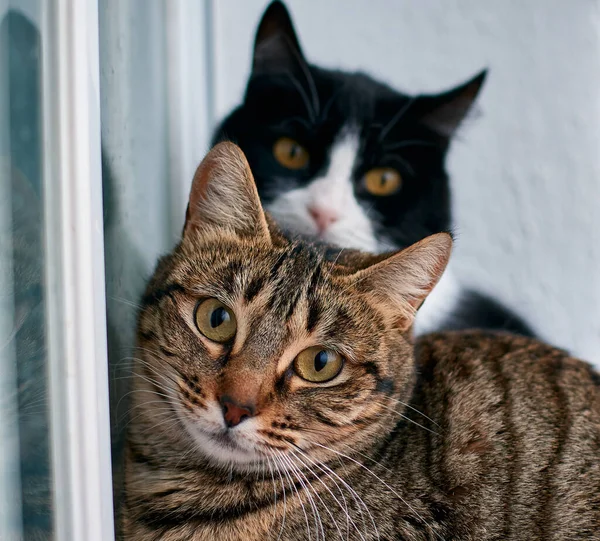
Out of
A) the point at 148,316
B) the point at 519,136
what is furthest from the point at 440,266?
the point at 519,136

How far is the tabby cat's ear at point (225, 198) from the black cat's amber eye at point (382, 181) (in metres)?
0.49

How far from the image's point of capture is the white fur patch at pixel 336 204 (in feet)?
4.90

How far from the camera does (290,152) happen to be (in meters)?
1.54

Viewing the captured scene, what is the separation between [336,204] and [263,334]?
1.82 ft

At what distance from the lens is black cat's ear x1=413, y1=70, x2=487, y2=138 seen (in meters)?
1.64

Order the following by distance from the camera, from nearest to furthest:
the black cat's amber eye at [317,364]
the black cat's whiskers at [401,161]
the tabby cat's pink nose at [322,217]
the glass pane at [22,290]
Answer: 1. the glass pane at [22,290]
2. the black cat's amber eye at [317,364]
3. the tabby cat's pink nose at [322,217]
4. the black cat's whiskers at [401,161]

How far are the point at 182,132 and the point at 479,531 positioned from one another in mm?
1112

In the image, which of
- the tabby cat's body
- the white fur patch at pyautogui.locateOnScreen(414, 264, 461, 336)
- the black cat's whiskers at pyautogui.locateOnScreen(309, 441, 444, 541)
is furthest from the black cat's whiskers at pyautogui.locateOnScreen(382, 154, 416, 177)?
the black cat's whiskers at pyautogui.locateOnScreen(309, 441, 444, 541)

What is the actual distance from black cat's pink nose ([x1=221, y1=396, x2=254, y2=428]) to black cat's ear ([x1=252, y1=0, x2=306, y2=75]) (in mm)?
946

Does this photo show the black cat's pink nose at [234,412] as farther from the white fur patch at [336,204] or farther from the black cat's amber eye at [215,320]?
the white fur patch at [336,204]

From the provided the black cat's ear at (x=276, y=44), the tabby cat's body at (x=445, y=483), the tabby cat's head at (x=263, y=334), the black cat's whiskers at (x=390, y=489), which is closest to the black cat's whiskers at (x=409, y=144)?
the black cat's ear at (x=276, y=44)

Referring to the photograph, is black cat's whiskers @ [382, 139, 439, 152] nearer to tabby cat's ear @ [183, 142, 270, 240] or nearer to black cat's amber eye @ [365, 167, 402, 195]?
black cat's amber eye @ [365, 167, 402, 195]

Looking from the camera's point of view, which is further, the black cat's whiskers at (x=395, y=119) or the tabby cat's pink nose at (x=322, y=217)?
the black cat's whiskers at (x=395, y=119)

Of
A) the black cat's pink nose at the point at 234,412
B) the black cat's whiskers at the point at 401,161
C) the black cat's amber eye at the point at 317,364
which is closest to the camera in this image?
the black cat's pink nose at the point at 234,412
